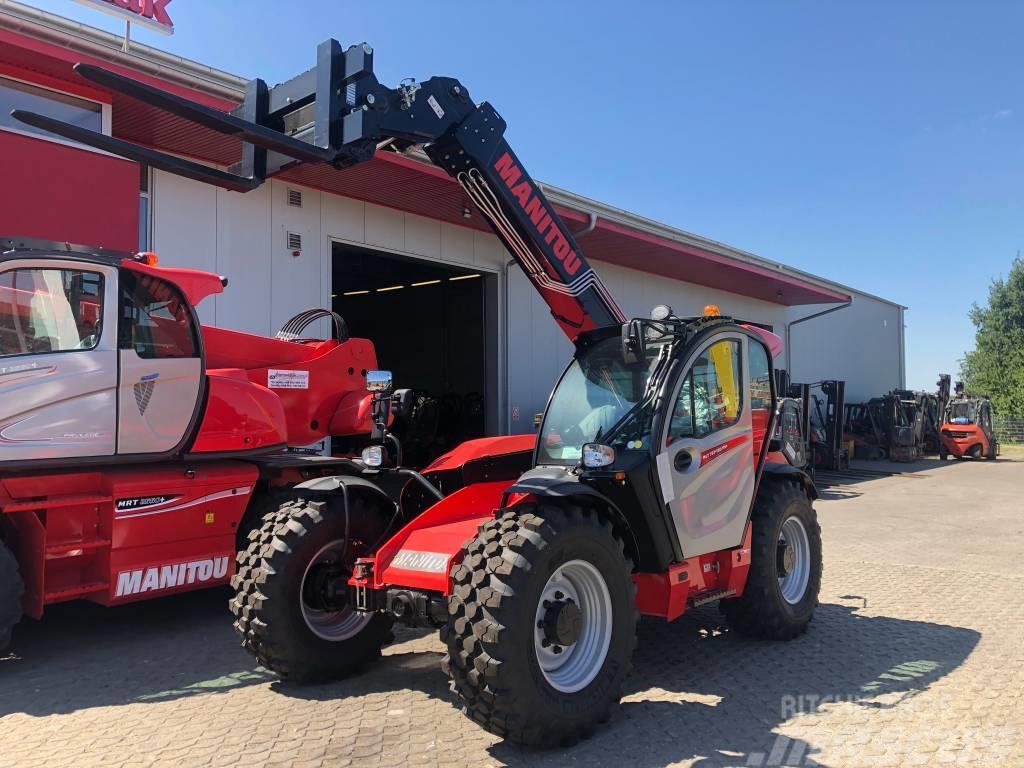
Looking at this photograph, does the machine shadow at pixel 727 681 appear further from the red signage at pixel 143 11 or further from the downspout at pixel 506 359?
the downspout at pixel 506 359

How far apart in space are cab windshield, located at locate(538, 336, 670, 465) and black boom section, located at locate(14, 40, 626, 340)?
3.23 feet

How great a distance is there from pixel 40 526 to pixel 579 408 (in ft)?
12.2

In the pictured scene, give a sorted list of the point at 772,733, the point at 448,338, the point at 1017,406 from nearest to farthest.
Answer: the point at 772,733 < the point at 448,338 < the point at 1017,406

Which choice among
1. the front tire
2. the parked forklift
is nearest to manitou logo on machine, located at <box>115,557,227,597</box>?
the front tire

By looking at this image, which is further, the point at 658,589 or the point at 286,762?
the point at 658,589

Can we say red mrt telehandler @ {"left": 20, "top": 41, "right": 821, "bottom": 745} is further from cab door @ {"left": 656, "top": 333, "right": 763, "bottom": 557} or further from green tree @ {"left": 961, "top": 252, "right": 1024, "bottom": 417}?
green tree @ {"left": 961, "top": 252, "right": 1024, "bottom": 417}

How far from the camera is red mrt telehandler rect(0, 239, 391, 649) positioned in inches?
218

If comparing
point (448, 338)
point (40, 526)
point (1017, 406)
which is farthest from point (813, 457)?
point (1017, 406)

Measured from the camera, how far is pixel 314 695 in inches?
188

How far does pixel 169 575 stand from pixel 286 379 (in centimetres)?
251

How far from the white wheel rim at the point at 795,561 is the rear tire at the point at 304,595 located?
9.69 ft

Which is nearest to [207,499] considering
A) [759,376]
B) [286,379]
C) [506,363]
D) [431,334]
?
[286,379]

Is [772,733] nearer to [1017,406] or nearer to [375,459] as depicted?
[375,459]

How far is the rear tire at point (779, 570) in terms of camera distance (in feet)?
18.5
